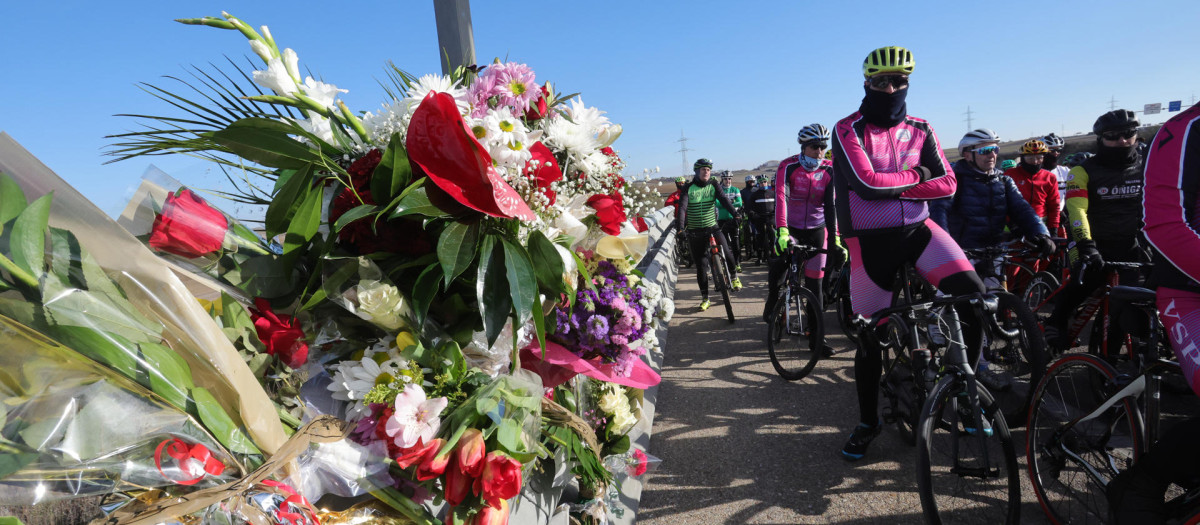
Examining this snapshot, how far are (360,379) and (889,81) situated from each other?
320 cm

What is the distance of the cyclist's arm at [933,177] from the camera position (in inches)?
133

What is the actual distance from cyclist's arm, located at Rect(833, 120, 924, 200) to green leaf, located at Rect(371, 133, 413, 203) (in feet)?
9.12

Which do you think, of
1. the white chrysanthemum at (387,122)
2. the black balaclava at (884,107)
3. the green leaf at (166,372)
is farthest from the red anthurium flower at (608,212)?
the black balaclava at (884,107)

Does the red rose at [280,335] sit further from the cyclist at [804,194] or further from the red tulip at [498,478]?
the cyclist at [804,194]

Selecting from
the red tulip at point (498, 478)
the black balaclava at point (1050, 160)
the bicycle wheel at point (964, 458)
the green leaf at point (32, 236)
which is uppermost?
the black balaclava at point (1050, 160)

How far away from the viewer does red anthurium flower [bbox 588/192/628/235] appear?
168cm

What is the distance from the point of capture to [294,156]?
1.37m

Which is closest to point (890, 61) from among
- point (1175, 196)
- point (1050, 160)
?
point (1175, 196)

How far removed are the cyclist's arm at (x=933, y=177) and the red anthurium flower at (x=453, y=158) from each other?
2881 mm

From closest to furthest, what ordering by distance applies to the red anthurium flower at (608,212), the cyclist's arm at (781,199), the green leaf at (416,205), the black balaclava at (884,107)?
the green leaf at (416,205)
the red anthurium flower at (608,212)
the black balaclava at (884,107)
the cyclist's arm at (781,199)

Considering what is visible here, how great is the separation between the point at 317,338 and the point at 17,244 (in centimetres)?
57

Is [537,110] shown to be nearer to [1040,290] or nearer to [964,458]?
[964,458]

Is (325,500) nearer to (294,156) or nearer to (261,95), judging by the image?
(294,156)

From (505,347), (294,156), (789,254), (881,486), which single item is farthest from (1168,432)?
(789,254)
